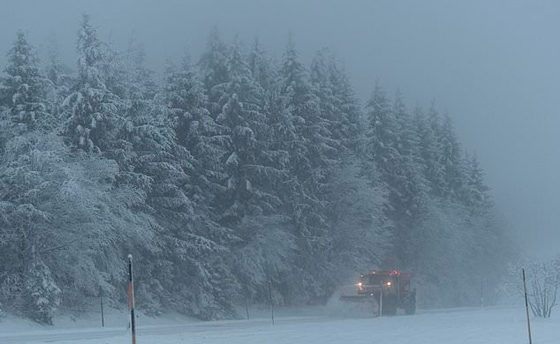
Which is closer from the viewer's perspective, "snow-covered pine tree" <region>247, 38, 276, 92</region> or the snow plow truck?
Answer: the snow plow truck

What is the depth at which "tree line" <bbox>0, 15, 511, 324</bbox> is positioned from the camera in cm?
2783

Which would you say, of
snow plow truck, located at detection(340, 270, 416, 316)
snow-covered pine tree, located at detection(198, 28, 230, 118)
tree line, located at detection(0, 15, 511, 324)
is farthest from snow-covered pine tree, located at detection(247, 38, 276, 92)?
snow plow truck, located at detection(340, 270, 416, 316)

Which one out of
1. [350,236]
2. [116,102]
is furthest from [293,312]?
[116,102]

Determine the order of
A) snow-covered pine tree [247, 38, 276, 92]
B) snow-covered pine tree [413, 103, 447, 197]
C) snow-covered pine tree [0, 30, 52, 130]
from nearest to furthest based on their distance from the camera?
snow-covered pine tree [0, 30, 52, 130], snow-covered pine tree [247, 38, 276, 92], snow-covered pine tree [413, 103, 447, 197]

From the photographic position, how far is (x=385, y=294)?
3869 centimetres

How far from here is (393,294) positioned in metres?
39.2

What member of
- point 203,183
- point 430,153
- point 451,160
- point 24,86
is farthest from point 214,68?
point 451,160

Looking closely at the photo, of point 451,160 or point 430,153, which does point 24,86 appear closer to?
point 430,153

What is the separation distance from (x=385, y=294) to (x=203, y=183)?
10.6 meters

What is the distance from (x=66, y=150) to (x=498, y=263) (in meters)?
60.1

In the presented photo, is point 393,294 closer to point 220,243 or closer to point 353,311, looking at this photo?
point 353,311

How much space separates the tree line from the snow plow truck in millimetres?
4750

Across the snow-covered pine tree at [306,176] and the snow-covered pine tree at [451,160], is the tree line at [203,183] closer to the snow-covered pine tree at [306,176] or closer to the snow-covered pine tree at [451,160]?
the snow-covered pine tree at [306,176]

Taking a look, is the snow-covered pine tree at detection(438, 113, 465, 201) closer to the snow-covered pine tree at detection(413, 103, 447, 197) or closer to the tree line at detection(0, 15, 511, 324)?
the snow-covered pine tree at detection(413, 103, 447, 197)
